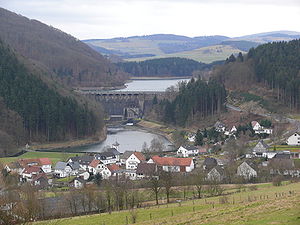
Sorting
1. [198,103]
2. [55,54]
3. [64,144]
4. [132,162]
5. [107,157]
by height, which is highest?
[55,54]

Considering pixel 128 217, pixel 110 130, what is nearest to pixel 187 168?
pixel 128 217

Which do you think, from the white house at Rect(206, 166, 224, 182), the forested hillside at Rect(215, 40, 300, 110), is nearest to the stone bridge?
the forested hillside at Rect(215, 40, 300, 110)

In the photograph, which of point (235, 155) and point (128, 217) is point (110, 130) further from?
point (128, 217)

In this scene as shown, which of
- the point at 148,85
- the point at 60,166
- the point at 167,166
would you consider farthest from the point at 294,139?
the point at 148,85

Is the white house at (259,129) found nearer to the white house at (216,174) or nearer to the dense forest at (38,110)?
the white house at (216,174)

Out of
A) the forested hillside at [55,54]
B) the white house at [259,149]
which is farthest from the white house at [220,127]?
the forested hillside at [55,54]

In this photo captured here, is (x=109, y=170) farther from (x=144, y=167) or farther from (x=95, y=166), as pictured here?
(x=144, y=167)

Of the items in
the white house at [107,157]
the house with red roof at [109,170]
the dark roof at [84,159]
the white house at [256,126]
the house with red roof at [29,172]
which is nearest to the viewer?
the house with red roof at [109,170]
